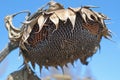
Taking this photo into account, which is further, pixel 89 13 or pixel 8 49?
pixel 8 49

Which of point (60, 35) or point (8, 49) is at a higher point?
point (60, 35)

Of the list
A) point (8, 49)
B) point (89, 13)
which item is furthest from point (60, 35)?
point (8, 49)

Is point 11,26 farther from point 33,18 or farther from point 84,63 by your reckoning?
point 84,63

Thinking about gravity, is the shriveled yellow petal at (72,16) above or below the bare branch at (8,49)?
above

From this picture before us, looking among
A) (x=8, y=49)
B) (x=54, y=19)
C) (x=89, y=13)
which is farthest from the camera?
(x=8, y=49)

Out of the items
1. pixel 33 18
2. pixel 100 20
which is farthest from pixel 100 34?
pixel 33 18

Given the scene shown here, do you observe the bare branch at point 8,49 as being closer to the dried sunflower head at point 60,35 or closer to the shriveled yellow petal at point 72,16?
the dried sunflower head at point 60,35

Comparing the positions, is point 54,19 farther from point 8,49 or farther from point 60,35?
point 8,49

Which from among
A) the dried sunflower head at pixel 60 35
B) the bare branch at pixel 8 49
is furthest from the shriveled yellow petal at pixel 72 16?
the bare branch at pixel 8 49
